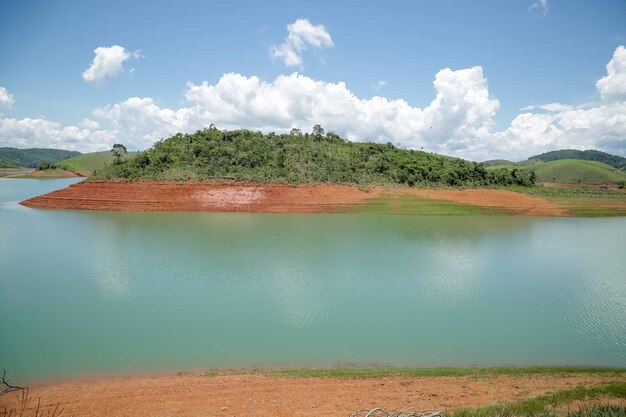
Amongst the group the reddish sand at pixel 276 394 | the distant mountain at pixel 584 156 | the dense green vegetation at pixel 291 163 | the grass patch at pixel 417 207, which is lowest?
the reddish sand at pixel 276 394

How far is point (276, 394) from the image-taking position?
25.3 ft

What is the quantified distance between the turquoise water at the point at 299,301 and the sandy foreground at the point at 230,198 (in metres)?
12.0

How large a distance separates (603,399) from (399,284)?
8.04 meters

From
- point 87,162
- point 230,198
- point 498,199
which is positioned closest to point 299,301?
point 230,198

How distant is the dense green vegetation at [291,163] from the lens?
42125 mm

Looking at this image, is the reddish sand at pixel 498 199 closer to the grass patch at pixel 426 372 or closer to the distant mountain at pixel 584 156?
the grass patch at pixel 426 372

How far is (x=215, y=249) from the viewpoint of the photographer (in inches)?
805

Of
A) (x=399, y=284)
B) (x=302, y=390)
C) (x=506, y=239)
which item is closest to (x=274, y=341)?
(x=302, y=390)

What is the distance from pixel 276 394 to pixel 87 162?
113212 mm

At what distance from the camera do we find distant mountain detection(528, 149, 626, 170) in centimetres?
14612

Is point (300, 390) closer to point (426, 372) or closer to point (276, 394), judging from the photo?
point (276, 394)

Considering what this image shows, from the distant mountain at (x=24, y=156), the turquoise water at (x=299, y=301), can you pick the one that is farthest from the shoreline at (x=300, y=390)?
the distant mountain at (x=24, y=156)

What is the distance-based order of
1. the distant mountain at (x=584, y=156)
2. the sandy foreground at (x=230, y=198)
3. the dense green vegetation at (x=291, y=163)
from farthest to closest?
the distant mountain at (x=584, y=156) → the dense green vegetation at (x=291, y=163) → the sandy foreground at (x=230, y=198)

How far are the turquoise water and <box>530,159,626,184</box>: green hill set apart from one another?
250 ft
